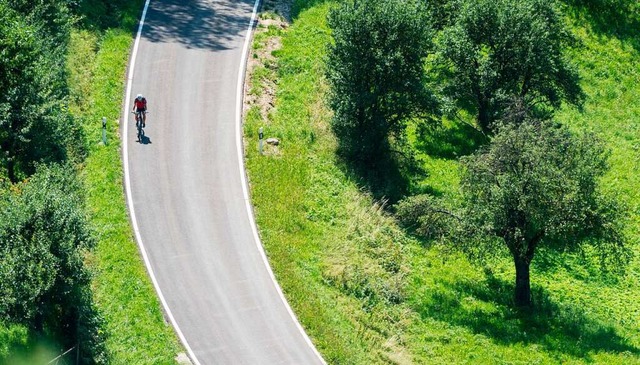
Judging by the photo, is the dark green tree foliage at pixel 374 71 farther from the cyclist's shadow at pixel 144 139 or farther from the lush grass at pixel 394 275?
the cyclist's shadow at pixel 144 139

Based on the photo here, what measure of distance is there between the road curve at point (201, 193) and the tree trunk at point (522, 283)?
1047 centimetres

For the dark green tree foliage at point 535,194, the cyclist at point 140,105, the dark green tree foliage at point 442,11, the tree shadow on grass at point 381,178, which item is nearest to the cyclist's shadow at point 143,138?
the cyclist at point 140,105

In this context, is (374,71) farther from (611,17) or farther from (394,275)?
(611,17)

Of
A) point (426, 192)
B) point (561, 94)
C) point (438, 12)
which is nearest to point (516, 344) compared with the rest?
point (426, 192)

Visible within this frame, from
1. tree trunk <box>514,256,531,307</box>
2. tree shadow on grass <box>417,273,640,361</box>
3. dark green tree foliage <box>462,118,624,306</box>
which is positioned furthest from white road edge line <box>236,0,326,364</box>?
tree trunk <box>514,256,531,307</box>

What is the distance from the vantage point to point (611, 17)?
217 feet

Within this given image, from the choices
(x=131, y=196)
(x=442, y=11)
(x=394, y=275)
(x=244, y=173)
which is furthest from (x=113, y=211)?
(x=442, y=11)

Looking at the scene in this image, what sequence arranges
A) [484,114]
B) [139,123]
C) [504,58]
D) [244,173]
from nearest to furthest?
[244,173] < [139,123] < [504,58] < [484,114]

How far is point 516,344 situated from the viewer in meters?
41.8

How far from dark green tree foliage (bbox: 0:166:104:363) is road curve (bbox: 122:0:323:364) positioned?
423 centimetres

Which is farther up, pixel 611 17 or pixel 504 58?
pixel 611 17

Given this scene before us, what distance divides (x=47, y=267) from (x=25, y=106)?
10.7 m

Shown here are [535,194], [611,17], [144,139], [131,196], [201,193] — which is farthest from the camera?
[611,17]

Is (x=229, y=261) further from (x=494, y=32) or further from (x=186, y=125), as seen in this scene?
(x=494, y=32)
